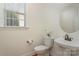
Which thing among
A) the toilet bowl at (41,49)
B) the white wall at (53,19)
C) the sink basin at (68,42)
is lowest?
the toilet bowl at (41,49)

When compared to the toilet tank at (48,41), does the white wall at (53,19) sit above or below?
above

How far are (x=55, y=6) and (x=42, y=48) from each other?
0.54 metres

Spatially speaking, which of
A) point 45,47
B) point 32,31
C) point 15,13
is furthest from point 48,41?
point 15,13

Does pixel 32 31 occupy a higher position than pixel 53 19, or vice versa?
pixel 53 19

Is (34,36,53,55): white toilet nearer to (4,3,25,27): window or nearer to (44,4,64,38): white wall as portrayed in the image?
(44,4,64,38): white wall

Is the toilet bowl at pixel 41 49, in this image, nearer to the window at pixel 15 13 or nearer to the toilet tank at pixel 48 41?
the toilet tank at pixel 48 41

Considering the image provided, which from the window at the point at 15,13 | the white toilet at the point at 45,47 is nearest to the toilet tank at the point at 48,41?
the white toilet at the point at 45,47

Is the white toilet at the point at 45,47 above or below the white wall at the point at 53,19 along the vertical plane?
below

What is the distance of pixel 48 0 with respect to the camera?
5.02 ft

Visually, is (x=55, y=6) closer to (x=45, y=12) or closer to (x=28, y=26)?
(x=45, y=12)

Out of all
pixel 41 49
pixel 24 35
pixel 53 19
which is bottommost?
pixel 41 49

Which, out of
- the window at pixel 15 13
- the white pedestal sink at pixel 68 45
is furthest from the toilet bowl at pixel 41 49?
the window at pixel 15 13

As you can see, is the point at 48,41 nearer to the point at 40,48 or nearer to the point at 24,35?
the point at 40,48

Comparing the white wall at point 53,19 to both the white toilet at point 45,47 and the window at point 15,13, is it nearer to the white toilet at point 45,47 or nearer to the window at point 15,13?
the white toilet at point 45,47
